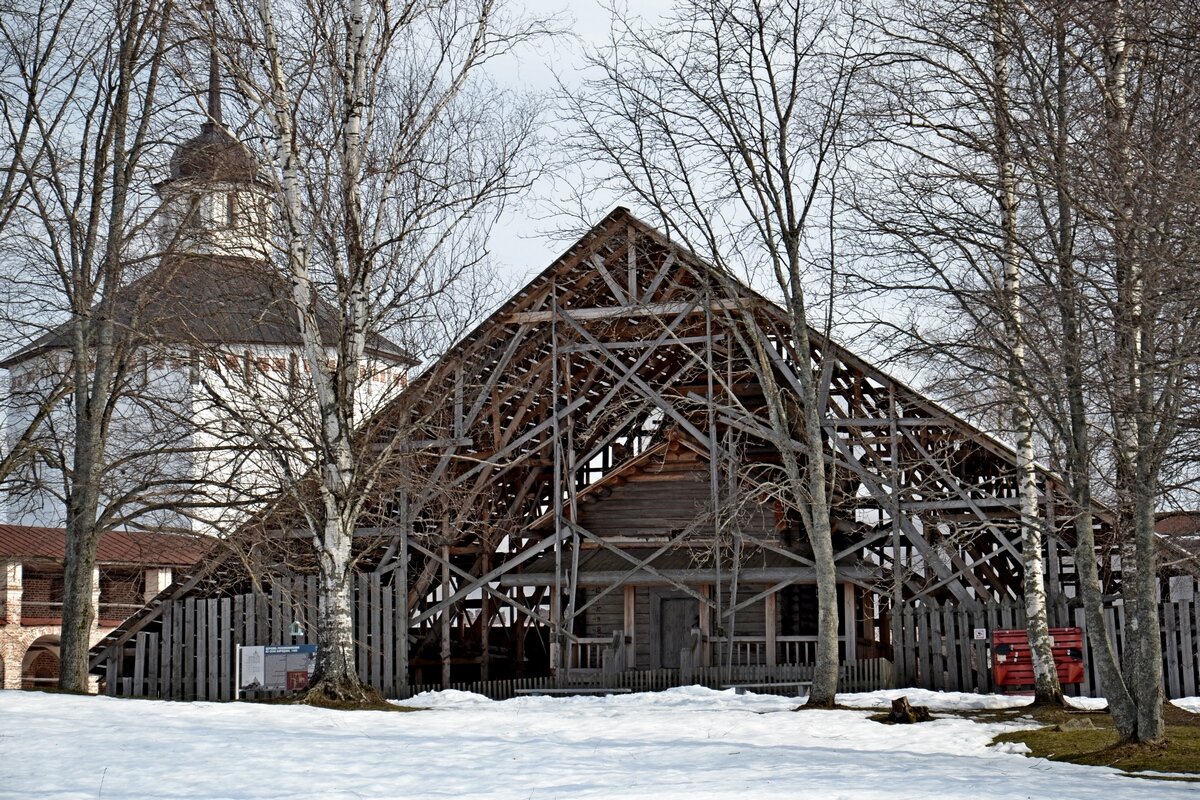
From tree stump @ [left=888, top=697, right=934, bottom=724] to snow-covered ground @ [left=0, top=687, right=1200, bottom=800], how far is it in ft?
1.01

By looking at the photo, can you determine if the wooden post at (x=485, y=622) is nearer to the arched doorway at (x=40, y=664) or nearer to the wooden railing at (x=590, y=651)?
the wooden railing at (x=590, y=651)

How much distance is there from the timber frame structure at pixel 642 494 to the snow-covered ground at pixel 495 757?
6.46 metres

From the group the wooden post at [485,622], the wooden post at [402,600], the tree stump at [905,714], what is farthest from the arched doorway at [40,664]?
the tree stump at [905,714]

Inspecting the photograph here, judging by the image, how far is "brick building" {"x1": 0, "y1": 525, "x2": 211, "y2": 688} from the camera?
125 feet

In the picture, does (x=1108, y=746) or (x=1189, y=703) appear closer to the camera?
(x=1108, y=746)

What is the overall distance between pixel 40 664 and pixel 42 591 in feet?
7.50

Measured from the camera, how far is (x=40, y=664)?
136ft

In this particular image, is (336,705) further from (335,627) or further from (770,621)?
(770,621)

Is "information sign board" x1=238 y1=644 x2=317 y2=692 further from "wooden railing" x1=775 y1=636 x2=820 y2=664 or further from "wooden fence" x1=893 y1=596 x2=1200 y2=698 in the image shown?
"wooden fence" x1=893 y1=596 x2=1200 y2=698

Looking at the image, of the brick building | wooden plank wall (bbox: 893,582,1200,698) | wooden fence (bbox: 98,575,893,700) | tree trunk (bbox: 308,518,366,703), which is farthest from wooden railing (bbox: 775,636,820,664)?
the brick building

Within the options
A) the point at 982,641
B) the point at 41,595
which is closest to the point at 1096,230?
the point at 982,641

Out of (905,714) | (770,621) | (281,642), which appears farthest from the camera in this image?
(770,621)

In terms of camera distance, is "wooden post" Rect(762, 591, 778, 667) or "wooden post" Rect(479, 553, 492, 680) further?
"wooden post" Rect(479, 553, 492, 680)

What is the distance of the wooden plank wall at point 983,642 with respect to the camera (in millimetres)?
22234
